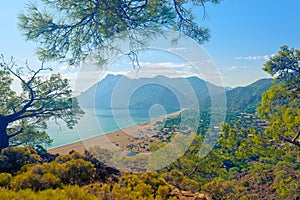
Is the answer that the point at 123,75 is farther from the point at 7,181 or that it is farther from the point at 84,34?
the point at 7,181

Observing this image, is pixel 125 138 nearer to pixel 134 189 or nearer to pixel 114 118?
pixel 114 118

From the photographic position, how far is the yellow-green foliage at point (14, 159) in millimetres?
3258

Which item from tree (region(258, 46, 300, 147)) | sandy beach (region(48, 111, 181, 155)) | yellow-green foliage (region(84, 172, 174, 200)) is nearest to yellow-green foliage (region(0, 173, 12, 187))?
yellow-green foliage (region(84, 172, 174, 200))

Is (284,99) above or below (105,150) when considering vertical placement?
above

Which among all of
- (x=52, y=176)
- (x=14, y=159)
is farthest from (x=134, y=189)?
(x=14, y=159)

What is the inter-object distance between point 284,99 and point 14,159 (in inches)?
273

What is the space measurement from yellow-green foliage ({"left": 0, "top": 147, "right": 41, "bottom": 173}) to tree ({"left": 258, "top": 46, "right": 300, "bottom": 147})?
19.4ft

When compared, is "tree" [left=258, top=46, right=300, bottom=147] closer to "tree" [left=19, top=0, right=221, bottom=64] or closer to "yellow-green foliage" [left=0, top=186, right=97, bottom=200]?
"tree" [left=19, top=0, right=221, bottom=64]

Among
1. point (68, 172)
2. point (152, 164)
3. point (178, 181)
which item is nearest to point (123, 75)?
point (68, 172)

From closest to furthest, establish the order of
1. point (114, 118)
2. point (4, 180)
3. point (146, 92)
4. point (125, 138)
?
point (4, 180) < point (114, 118) < point (146, 92) < point (125, 138)

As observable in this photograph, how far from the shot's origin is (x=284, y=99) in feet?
22.9

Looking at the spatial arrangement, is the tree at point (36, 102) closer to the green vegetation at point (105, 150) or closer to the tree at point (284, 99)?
the green vegetation at point (105, 150)

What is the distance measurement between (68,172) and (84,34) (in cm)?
193

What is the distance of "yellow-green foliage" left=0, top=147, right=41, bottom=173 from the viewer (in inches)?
128
